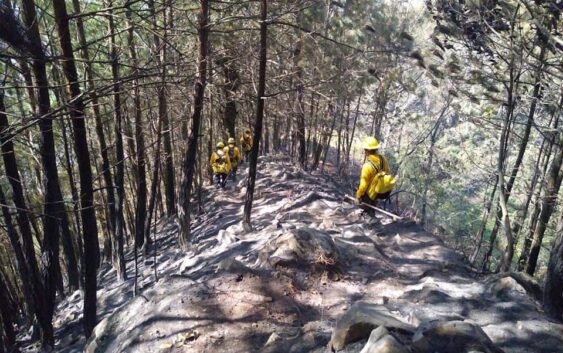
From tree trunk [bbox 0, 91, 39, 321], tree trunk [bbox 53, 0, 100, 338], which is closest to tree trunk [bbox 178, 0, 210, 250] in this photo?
tree trunk [bbox 53, 0, 100, 338]

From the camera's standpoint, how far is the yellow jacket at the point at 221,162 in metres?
15.1

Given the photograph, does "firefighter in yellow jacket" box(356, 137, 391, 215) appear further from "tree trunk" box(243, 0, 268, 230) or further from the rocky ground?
"tree trunk" box(243, 0, 268, 230)

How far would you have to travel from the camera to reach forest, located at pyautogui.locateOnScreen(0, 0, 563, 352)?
5.78 meters

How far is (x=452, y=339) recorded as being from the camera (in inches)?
149

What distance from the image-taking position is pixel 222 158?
598 inches

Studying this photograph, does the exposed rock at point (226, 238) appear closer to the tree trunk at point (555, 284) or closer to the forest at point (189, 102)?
the forest at point (189, 102)

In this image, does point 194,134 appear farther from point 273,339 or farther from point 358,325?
point 358,325

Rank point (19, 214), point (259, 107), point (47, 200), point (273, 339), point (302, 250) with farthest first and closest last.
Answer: point (259, 107), point (19, 214), point (47, 200), point (302, 250), point (273, 339)

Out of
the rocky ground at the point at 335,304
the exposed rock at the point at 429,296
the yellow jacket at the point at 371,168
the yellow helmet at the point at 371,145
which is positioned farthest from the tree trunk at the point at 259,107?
the exposed rock at the point at 429,296

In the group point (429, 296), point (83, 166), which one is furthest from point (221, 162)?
point (429, 296)

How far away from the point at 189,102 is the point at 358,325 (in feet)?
22.6

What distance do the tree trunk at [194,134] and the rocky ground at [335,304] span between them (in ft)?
5.01

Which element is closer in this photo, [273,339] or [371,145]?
[273,339]

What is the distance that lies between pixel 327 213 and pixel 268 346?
667 cm
